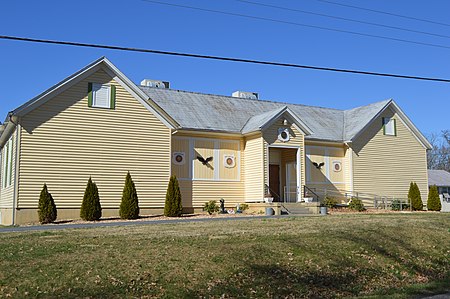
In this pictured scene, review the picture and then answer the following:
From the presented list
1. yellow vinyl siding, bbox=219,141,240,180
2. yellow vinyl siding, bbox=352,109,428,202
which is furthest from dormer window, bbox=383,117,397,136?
yellow vinyl siding, bbox=219,141,240,180

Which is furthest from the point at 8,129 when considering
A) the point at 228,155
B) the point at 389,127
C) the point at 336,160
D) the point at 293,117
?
the point at 389,127

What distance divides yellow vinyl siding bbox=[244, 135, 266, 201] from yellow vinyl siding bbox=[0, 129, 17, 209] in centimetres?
1165

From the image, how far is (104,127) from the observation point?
24.8 m

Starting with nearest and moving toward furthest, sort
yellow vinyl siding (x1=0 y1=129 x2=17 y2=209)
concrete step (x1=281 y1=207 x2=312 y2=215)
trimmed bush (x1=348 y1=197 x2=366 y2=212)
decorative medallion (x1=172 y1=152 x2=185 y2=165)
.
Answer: yellow vinyl siding (x1=0 y1=129 x2=17 y2=209), concrete step (x1=281 y1=207 x2=312 y2=215), decorative medallion (x1=172 y1=152 x2=185 y2=165), trimmed bush (x1=348 y1=197 x2=366 y2=212)

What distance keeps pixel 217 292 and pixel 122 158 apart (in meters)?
15.5

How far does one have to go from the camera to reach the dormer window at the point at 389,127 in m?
33.9

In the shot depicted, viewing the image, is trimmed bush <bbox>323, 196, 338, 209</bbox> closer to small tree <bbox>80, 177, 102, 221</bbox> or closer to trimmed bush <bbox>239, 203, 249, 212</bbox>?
trimmed bush <bbox>239, 203, 249, 212</bbox>

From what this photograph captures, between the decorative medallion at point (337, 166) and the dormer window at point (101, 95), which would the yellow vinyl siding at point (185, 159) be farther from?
the decorative medallion at point (337, 166)

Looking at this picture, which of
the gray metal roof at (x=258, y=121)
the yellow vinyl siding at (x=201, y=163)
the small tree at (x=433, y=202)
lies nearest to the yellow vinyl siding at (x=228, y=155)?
the yellow vinyl siding at (x=201, y=163)

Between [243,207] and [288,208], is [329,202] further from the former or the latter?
[243,207]

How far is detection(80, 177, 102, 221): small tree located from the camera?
22469 millimetres

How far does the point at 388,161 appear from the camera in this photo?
33.8 meters

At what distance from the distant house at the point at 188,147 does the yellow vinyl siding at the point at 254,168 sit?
54mm

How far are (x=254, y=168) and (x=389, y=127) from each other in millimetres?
10666
